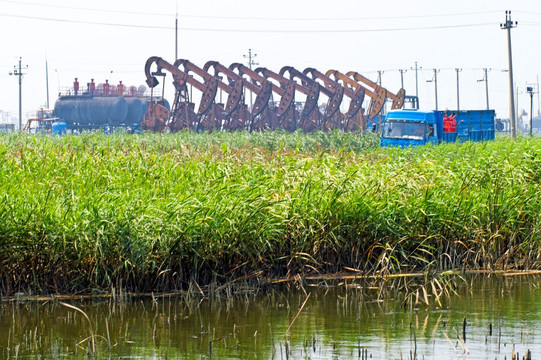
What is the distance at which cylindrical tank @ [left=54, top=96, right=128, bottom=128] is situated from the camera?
2031 inches

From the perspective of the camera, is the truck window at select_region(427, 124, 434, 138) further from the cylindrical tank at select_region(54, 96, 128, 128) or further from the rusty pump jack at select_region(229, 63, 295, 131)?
the cylindrical tank at select_region(54, 96, 128, 128)

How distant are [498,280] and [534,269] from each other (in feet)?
3.33

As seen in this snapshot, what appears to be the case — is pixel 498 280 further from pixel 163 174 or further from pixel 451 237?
pixel 163 174

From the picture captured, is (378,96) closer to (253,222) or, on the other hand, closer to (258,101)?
(258,101)

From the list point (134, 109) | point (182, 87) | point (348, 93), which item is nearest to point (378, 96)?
point (348, 93)

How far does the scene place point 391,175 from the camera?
1168 centimetres

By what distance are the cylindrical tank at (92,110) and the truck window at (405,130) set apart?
27.6 meters

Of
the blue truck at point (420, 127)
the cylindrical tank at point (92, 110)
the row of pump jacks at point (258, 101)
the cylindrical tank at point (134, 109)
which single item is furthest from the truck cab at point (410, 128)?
the cylindrical tank at point (134, 109)

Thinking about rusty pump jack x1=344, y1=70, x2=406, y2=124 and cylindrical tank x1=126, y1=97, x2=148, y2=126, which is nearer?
rusty pump jack x1=344, y1=70, x2=406, y2=124

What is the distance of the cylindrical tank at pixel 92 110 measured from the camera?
169 feet

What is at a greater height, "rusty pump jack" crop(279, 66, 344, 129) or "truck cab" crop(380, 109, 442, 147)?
"rusty pump jack" crop(279, 66, 344, 129)

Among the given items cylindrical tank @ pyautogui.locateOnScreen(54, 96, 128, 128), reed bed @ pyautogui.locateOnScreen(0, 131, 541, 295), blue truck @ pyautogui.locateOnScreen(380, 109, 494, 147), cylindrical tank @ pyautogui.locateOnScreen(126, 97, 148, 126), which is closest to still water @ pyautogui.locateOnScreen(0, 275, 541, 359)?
reed bed @ pyautogui.locateOnScreen(0, 131, 541, 295)

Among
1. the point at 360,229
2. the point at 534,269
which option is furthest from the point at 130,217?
the point at 534,269

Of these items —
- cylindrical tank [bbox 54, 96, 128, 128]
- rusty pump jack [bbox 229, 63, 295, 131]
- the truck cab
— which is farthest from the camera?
cylindrical tank [bbox 54, 96, 128, 128]
